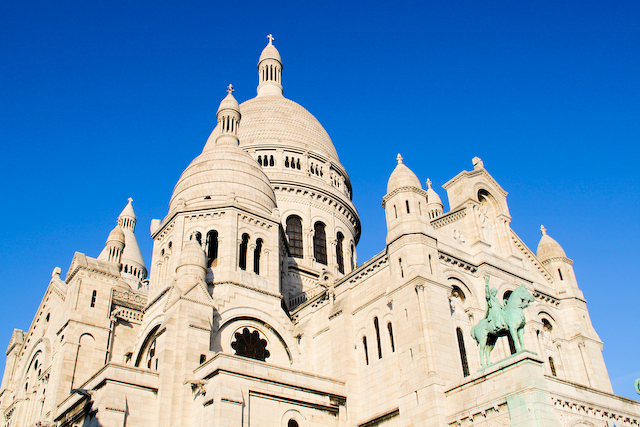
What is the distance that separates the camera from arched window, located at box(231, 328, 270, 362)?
31.3m

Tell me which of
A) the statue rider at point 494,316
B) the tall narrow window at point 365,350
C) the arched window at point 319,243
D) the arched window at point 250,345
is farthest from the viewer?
the arched window at point 319,243

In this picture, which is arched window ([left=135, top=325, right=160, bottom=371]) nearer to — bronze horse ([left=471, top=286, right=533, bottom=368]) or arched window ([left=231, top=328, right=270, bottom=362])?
arched window ([left=231, top=328, right=270, bottom=362])

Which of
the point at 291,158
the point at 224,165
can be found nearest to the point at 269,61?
the point at 291,158

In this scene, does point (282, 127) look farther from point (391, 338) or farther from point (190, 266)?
point (391, 338)

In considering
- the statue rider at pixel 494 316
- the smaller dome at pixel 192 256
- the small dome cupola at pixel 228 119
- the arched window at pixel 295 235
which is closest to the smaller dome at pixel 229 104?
the small dome cupola at pixel 228 119

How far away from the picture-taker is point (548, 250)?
3684 cm

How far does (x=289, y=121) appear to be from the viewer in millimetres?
54406

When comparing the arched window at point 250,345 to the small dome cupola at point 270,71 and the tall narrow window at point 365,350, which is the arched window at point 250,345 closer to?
the tall narrow window at point 365,350

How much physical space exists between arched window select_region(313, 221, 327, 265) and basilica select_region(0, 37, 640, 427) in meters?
2.59

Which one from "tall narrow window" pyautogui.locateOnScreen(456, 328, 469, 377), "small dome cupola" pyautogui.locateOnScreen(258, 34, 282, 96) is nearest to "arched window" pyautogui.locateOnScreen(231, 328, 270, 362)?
"tall narrow window" pyautogui.locateOnScreen(456, 328, 469, 377)

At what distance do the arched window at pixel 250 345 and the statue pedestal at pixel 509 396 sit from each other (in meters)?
11.7

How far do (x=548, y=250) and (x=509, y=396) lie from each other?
673 inches

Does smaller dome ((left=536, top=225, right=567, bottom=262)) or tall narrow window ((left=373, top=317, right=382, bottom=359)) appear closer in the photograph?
tall narrow window ((left=373, top=317, right=382, bottom=359))

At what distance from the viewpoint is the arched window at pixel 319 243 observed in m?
47.7
